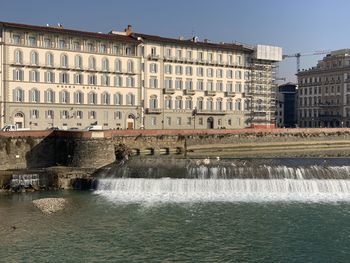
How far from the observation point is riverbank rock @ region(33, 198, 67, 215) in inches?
1444

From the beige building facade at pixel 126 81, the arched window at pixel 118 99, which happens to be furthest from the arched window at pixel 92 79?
the arched window at pixel 118 99

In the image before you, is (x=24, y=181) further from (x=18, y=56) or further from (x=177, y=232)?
(x=18, y=56)

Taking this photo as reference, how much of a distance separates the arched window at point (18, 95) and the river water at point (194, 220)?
28740 mm

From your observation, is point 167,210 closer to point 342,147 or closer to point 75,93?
point 75,93

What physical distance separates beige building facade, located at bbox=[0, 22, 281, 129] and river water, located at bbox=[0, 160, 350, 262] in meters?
29.4

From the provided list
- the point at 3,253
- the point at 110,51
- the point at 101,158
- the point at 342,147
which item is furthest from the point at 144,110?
the point at 3,253

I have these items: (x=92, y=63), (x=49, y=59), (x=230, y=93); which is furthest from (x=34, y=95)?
(x=230, y=93)

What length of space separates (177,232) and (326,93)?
10710 centimetres

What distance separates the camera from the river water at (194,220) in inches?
1064

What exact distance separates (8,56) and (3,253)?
47241mm

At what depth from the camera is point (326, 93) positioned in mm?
129000

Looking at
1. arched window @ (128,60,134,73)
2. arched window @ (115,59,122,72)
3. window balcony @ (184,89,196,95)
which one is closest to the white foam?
arched window @ (115,59,122,72)

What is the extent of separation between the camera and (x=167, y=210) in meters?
37.1

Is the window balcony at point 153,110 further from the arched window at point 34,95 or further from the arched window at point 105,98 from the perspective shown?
the arched window at point 34,95
